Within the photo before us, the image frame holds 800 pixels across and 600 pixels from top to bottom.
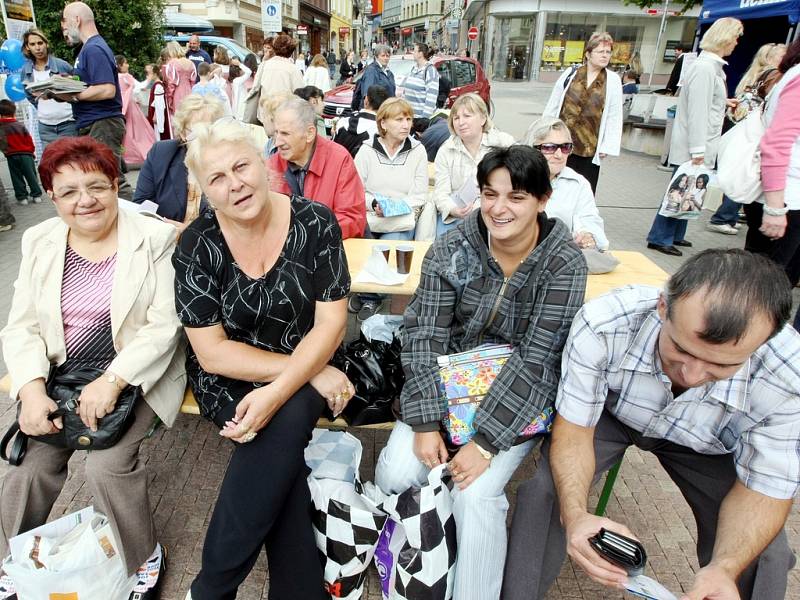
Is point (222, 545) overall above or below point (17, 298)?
below

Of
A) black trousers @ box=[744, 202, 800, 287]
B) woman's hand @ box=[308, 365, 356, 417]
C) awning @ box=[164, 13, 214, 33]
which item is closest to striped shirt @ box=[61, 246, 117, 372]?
woman's hand @ box=[308, 365, 356, 417]

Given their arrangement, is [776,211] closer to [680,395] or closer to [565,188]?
[565,188]

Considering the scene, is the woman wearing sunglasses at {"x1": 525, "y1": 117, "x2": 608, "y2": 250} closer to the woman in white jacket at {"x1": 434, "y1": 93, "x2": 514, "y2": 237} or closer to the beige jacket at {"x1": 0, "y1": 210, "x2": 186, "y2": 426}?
the woman in white jacket at {"x1": 434, "y1": 93, "x2": 514, "y2": 237}

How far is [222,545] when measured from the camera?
69.7 inches

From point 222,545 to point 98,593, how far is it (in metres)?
0.48

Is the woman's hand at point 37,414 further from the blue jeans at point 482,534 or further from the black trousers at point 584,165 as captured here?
the black trousers at point 584,165

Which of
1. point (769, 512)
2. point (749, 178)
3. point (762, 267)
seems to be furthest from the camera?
point (749, 178)

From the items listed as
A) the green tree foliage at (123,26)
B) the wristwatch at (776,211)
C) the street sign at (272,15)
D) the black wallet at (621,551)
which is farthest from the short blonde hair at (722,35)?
the street sign at (272,15)

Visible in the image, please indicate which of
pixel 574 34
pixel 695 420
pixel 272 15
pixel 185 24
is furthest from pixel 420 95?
pixel 574 34

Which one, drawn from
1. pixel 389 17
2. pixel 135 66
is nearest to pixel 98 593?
pixel 135 66

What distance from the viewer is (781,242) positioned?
3.10 metres

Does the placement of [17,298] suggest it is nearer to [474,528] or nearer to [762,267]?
[474,528]

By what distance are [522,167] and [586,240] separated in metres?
1.16

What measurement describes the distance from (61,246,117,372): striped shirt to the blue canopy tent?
858 cm
